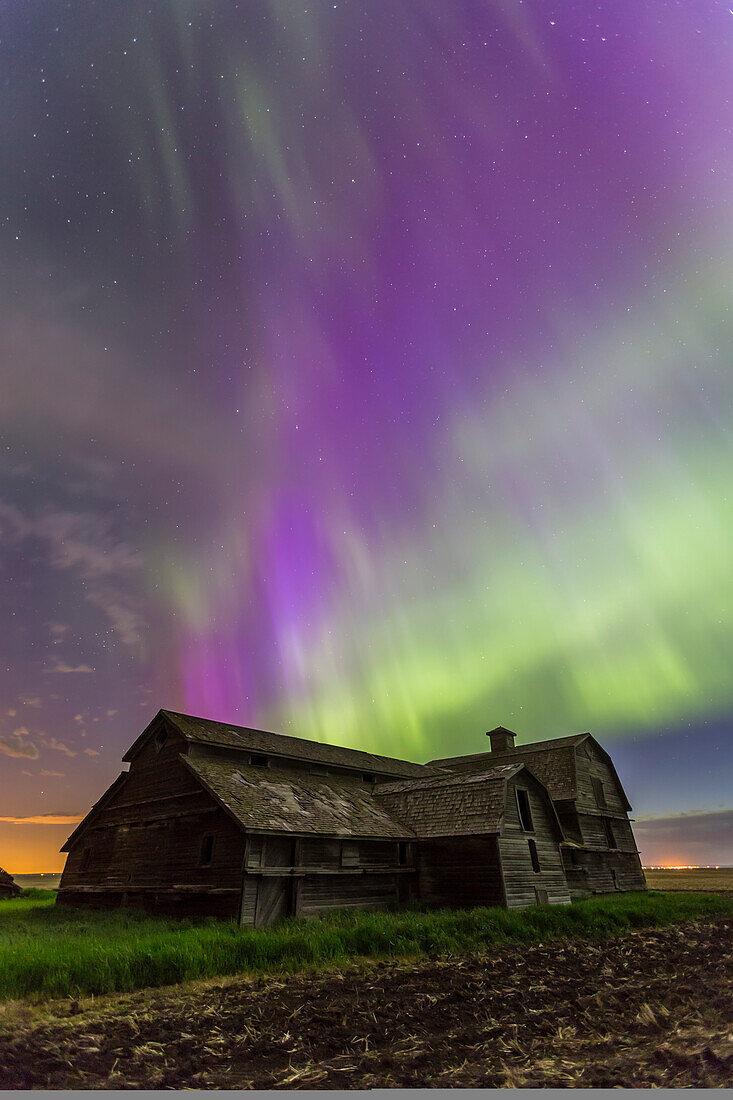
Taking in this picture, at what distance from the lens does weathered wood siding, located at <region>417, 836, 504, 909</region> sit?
80.1 ft

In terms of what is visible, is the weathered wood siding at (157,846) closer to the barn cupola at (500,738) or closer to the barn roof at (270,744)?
the barn roof at (270,744)

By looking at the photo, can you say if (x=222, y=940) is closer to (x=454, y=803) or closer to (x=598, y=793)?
(x=454, y=803)

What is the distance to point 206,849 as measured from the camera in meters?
22.7

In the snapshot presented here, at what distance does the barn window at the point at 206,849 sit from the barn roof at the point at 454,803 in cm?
921

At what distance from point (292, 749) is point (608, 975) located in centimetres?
2109

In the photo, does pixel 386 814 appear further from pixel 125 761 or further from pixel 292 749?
pixel 125 761

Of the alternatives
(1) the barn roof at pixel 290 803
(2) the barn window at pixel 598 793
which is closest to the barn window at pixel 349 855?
(1) the barn roof at pixel 290 803

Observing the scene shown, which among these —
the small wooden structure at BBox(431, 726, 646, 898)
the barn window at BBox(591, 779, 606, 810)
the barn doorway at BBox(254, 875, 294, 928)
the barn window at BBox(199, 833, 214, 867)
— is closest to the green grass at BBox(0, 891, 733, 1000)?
the barn doorway at BBox(254, 875, 294, 928)

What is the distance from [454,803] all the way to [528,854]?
3.63 meters

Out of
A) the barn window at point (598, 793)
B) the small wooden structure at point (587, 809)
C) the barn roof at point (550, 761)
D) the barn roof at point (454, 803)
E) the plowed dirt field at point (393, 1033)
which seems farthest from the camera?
the barn window at point (598, 793)

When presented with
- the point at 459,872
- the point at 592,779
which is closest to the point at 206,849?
the point at 459,872

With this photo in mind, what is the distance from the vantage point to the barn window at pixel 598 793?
38.8 metres

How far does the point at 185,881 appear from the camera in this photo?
Answer: 22.6 metres

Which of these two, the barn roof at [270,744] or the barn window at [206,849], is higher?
the barn roof at [270,744]
